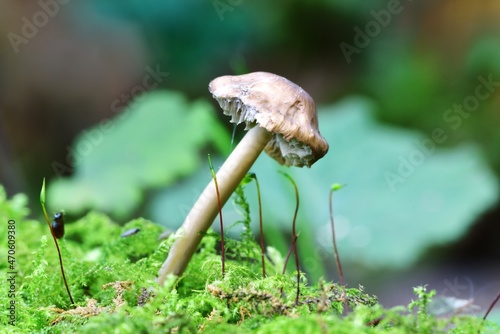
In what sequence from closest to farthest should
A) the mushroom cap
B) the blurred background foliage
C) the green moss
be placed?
1. the green moss
2. the mushroom cap
3. the blurred background foliage

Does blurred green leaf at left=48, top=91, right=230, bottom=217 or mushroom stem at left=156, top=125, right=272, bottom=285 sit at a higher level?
blurred green leaf at left=48, top=91, right=230, bottom=217

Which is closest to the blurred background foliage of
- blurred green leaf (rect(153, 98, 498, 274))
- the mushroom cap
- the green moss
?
blurred green leaf (rect(153, 98, 498, 274))

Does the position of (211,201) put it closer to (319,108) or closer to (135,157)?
(135,157)

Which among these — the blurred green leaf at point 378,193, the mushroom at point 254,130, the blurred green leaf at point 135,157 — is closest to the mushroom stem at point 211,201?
the mushroom at point 254,130

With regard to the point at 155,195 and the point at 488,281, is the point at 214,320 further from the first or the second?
the point at 488,281

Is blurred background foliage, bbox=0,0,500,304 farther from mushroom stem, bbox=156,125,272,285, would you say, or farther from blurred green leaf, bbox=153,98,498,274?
mushroom stem, bbox=156,125,272,285

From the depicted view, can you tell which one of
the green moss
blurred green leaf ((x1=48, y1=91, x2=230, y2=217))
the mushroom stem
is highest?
blurred green leaf ((x1=48, y1=91, x2=230, y2=217))

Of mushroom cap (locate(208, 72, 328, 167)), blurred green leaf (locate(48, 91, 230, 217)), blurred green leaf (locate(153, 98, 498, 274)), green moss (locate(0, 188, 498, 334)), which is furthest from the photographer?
blurred green leaf (locate(48, 91, 230, 217))

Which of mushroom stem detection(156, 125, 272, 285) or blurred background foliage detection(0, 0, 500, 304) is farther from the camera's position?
blurred background foliage detection(0, 0, 500, 304)

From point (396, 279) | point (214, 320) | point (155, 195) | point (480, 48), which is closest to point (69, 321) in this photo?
point (214, 320)
